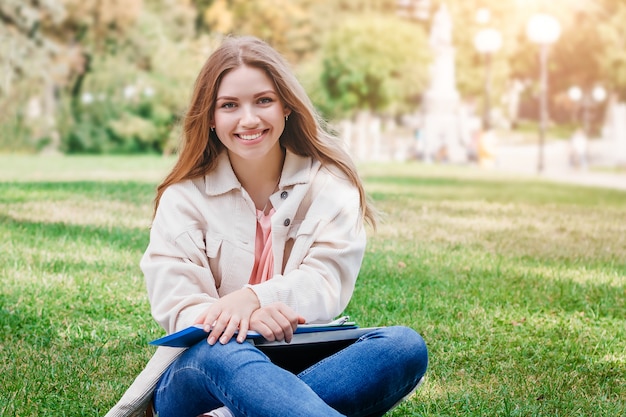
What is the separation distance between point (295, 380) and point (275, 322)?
0.85 feet

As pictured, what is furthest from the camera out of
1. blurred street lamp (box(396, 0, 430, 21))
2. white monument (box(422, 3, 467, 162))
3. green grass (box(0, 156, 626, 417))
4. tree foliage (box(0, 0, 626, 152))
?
blurred street lamp (box(396, 0, 430, 21))

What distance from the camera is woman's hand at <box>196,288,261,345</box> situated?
2785mm

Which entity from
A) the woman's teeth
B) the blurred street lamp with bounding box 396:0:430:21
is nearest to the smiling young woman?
the woman's teeth

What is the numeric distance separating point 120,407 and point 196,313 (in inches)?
14.9

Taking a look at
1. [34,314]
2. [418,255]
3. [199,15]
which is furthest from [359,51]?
[34,314]

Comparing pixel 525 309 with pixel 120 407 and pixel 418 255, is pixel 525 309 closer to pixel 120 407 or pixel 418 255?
pixel 418 255

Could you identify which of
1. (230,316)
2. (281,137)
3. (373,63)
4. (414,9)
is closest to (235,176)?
(281,137)

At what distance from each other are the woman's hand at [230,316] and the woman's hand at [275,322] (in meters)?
0.03

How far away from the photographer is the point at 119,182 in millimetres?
12477

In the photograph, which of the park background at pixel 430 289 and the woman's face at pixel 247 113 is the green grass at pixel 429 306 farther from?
the woman's face at pixel 247 113

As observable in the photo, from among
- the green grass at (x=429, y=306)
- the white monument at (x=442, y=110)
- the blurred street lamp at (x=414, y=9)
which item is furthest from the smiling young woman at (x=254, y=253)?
the blurred street lamp at (x=414, y=9)

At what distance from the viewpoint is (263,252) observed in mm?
3260

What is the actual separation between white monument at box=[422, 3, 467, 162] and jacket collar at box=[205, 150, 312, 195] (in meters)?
30.7

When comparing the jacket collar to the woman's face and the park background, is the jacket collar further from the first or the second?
the park background
